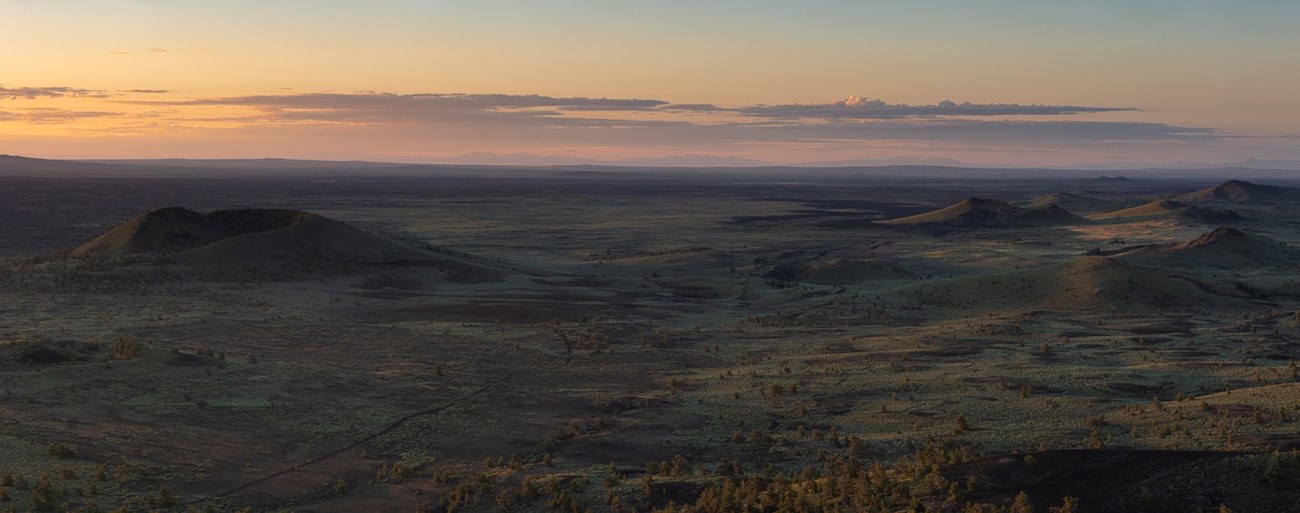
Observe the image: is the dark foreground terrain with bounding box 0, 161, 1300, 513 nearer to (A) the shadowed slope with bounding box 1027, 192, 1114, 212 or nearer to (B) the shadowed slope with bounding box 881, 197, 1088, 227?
(B) the shadowed slope with bounding box 881, 197, 1088, 227

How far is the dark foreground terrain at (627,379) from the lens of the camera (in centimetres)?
1777

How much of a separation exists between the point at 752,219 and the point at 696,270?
65140mm

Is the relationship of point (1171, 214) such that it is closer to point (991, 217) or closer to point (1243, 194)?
point (991, 217)

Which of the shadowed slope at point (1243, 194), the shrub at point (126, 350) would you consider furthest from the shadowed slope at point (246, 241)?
the shadowed slope at point (1243, 194)

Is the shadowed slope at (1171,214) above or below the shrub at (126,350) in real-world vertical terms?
below

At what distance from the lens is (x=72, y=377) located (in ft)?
87.6

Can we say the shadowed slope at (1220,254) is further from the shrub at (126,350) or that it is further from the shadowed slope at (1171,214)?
the shrub at (126,350)

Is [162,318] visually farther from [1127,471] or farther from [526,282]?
[1127,471]

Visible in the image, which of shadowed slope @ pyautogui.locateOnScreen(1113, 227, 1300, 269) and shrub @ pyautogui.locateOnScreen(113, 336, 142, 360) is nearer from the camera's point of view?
shrub @ pyautogui.locateOnScreen(113, 336, 142, 360)

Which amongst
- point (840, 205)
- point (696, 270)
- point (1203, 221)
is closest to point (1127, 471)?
point (696, 270)

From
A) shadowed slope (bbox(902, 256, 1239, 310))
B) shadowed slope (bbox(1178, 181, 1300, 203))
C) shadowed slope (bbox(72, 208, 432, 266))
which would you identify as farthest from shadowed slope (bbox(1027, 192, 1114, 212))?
shadowed slope (bbox(72, 208, 432, 266))

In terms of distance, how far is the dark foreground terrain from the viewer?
17766mm

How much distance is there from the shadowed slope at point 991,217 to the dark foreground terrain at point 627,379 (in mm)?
41659

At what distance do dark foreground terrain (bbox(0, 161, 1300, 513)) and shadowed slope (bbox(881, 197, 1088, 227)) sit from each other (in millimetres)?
41659
